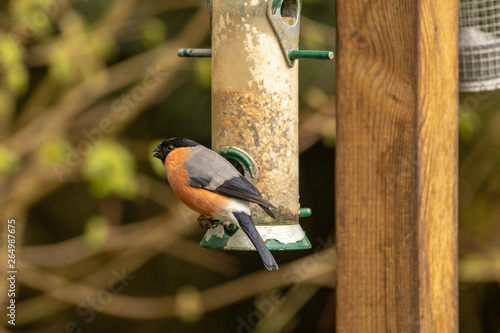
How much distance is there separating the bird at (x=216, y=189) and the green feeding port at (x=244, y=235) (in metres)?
0.07

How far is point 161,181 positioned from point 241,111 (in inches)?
100.0

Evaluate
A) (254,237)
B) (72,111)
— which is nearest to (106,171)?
(72,111)

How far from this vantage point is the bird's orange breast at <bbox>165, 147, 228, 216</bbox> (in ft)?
8.32

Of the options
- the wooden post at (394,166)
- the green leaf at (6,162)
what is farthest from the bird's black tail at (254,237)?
the green leaf at (6,162)

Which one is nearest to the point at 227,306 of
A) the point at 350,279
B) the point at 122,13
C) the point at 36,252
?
the point at 36,252

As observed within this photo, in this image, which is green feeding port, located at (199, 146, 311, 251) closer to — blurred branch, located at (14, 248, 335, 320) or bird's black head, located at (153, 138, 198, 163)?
bird's black head, located at (153, 138, 198, 163)

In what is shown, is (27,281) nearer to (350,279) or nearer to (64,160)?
(64,160)

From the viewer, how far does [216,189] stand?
2.52m

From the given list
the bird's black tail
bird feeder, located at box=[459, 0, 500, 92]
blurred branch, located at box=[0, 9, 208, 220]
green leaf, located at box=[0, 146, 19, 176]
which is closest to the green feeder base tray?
the bird's black tail

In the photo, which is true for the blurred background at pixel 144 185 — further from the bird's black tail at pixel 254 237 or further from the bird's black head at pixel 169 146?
the bird's black tail at pixel 254 237

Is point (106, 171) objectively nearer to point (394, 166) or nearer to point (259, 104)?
point (259, 104)

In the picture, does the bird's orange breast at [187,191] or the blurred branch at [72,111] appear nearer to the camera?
the bird's orange breast at [187,191]

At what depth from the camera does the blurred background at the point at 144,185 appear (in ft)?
15.0

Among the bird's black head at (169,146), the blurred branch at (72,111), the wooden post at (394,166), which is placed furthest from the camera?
the blurred branch at (72,111)
